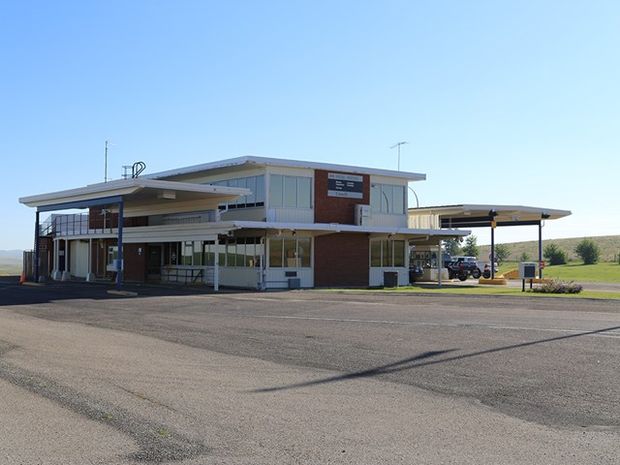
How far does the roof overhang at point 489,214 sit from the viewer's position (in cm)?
3950

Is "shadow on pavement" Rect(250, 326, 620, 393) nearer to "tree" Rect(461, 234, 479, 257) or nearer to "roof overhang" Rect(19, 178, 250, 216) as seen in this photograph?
"roof overhang" Rect(19, 178, 250, 216)

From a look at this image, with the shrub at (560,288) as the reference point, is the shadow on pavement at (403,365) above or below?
below

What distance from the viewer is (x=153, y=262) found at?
4022 centimetres

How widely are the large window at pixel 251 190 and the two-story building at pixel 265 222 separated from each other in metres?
0.05

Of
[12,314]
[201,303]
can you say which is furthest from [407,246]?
[12,314]

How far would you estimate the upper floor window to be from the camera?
3669 centimetres

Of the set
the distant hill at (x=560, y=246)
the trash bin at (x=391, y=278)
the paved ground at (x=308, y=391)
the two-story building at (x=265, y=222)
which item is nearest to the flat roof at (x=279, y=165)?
the two-story building at (x=265, y=222)

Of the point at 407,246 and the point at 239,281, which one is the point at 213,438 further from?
the point at 407,246

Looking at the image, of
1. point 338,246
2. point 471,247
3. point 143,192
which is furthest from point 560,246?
point 143,192

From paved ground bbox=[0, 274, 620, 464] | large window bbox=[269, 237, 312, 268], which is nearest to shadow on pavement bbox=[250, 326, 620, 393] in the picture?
paved ground bbox=[0, 274, 620, 464]

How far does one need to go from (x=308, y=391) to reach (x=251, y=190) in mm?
25194

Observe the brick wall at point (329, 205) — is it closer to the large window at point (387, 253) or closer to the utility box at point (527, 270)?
the large window at point (387, 253)

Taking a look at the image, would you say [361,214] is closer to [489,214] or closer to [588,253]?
[489,214]

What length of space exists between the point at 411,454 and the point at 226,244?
29.2 meters
